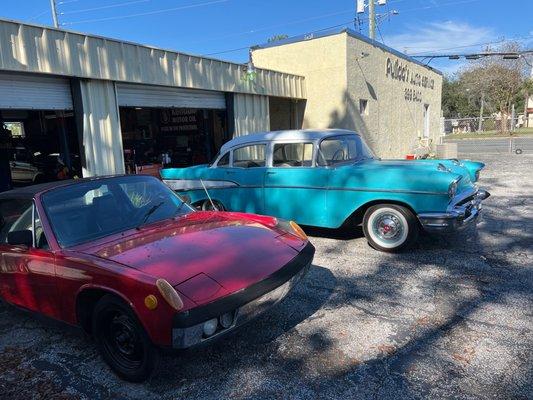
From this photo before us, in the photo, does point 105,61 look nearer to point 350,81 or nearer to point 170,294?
point 170,294

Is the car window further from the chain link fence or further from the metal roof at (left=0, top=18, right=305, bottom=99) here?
the chain link fence

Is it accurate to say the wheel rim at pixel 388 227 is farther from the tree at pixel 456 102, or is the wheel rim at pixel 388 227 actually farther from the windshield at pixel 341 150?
the tree at pixel 456 102

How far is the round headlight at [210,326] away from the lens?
2.63m

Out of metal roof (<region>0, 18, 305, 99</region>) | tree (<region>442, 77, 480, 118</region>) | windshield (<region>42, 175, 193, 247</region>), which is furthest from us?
tree (<region>442, 77, 480, 118</region>)

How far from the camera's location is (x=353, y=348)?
3273mm

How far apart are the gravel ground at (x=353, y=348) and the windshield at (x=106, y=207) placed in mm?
822

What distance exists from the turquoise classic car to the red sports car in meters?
1.99

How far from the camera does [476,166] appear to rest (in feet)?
22.4

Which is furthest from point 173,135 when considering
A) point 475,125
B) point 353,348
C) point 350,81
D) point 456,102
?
point 456,102

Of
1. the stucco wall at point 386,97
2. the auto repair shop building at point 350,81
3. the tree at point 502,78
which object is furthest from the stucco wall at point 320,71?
the tree at point 502,78

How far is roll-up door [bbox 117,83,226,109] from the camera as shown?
8508mm

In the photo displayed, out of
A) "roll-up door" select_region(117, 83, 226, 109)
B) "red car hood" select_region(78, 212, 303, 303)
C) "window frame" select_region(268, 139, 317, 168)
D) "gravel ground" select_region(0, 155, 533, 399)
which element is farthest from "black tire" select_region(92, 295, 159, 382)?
"roll-up door" select_region(117, 83, 226, 109)

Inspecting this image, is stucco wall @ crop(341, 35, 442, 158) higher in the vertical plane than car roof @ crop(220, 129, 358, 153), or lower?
higher

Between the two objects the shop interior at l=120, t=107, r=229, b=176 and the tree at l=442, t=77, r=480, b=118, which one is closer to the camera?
the shop interior at l=120, t=107, r=229, b=176
